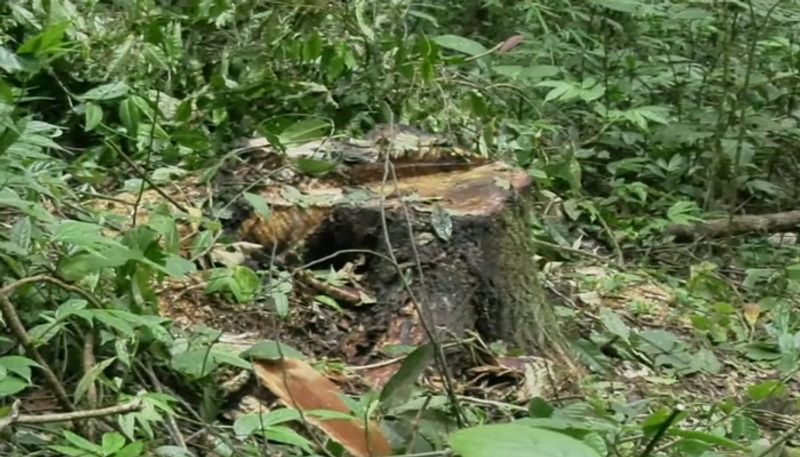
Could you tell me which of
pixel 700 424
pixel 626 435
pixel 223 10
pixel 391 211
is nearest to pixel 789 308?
pixel 700 424

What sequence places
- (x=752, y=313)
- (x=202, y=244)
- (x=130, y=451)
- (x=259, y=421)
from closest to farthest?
(x=130, y=451), (x=259, y=421), (x=202, y=244), (x=752, y=313)

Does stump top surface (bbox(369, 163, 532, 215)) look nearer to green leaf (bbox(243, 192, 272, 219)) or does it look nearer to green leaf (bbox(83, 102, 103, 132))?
green leaf (bbox(243, 192, 272, 219))

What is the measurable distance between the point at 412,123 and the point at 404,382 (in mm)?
1824

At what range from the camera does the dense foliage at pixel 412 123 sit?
5.86ft

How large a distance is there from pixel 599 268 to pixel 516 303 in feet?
3.27

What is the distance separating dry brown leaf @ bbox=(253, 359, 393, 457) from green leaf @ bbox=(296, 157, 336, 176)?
2.75ft

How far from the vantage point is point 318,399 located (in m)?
1.92

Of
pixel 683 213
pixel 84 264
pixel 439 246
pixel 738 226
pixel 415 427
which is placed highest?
pixel 84 264

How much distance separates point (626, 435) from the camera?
5.84ft

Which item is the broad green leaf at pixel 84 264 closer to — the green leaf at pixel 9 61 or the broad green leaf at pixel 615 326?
the green leaf at pixel 9 61

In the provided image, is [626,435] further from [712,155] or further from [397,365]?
[712,155]

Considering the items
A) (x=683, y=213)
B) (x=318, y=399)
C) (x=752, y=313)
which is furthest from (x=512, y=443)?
(x=683, y=213)

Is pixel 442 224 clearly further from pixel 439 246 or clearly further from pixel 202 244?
pixel 202 244

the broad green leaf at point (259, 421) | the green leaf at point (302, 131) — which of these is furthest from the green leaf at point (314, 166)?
the broad green leaf at point (259, 421)
